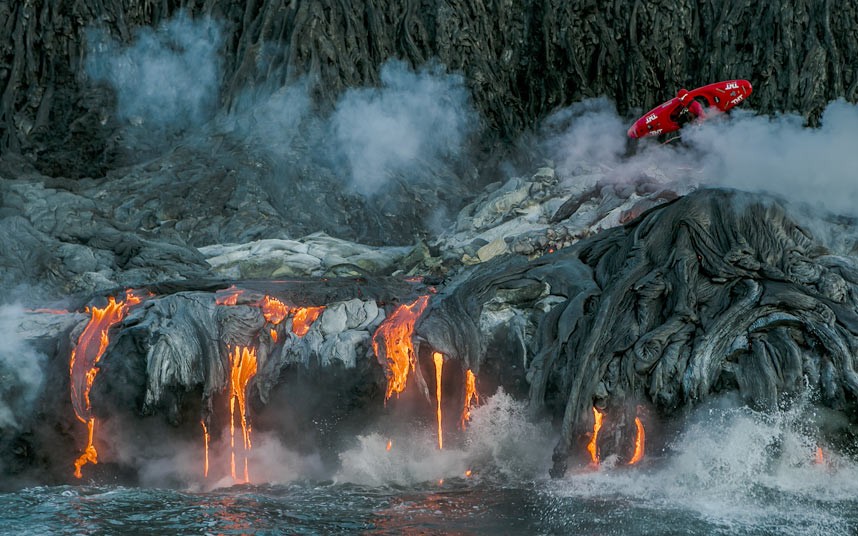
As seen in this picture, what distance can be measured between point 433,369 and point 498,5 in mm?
11651

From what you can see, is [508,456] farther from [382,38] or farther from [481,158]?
[382,38]

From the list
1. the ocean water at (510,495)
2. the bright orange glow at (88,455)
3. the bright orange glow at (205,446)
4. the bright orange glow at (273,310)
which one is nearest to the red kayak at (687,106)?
the ocean water at (510,495)

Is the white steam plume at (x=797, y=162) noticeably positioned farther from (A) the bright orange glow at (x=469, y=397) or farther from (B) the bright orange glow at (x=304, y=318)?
(B) the bright orange glow at (x=304, y=318)

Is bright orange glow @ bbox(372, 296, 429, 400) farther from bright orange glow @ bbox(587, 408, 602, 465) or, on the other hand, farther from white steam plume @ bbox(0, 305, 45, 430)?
white steam plume @ bbox(0, 305, 45, 430)

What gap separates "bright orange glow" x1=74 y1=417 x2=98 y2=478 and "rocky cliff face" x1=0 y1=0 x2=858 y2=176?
30.2 feet

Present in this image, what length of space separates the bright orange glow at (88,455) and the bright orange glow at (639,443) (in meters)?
5.48

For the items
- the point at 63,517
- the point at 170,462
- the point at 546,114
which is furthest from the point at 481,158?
the point at 63,517

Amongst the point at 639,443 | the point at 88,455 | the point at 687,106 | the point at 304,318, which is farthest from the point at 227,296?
the point at 687,106

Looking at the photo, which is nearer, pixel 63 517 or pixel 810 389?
pixel 63 517

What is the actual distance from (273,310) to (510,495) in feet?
11.5

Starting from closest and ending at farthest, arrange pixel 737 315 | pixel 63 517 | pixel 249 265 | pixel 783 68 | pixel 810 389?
pixel 63 517 < pixel 810 389 < pixel 737 315 < pixel 249 265 < pixel 783 68

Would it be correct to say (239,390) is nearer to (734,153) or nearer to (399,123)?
(734,153)

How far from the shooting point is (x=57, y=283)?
1185 cm

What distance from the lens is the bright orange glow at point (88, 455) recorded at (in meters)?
10.1
